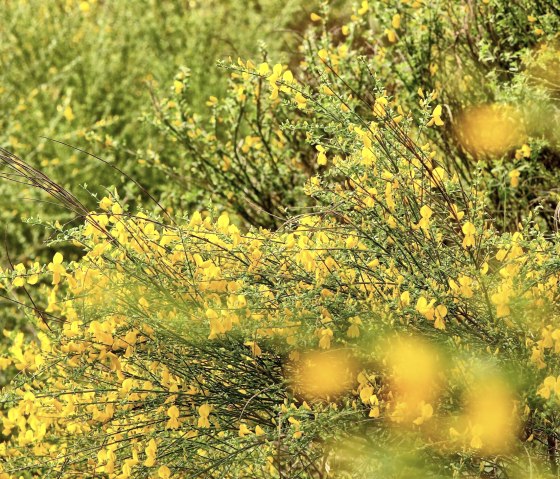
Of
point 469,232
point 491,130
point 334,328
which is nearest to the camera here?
point 469,232

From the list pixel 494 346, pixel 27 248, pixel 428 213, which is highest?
pixel 428 213

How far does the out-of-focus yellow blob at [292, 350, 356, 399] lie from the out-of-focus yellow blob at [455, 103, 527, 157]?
53.0 inches

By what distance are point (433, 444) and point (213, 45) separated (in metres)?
5.06

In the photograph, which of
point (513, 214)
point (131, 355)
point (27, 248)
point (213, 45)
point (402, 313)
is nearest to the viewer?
point (402, 313)

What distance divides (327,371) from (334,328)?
0.41 ft

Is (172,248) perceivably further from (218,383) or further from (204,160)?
(204,160)

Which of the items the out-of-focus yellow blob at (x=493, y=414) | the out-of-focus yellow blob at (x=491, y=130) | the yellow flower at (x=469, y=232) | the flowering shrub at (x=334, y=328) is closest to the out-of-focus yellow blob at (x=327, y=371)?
A: the flowering shrub at (x=334, y=328)

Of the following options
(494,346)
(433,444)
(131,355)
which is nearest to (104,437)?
(131,355)

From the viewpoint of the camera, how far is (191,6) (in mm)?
7234

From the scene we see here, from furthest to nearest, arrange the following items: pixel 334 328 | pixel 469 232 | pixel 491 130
A: pixel 491 130
pixel 334 328
pixel 469 232

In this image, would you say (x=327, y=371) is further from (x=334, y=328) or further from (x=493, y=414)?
(x=493, y=414)

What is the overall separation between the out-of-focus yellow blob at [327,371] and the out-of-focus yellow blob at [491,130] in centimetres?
135

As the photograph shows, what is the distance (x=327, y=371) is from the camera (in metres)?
2.25

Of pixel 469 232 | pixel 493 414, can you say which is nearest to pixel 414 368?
pixel 493 414
